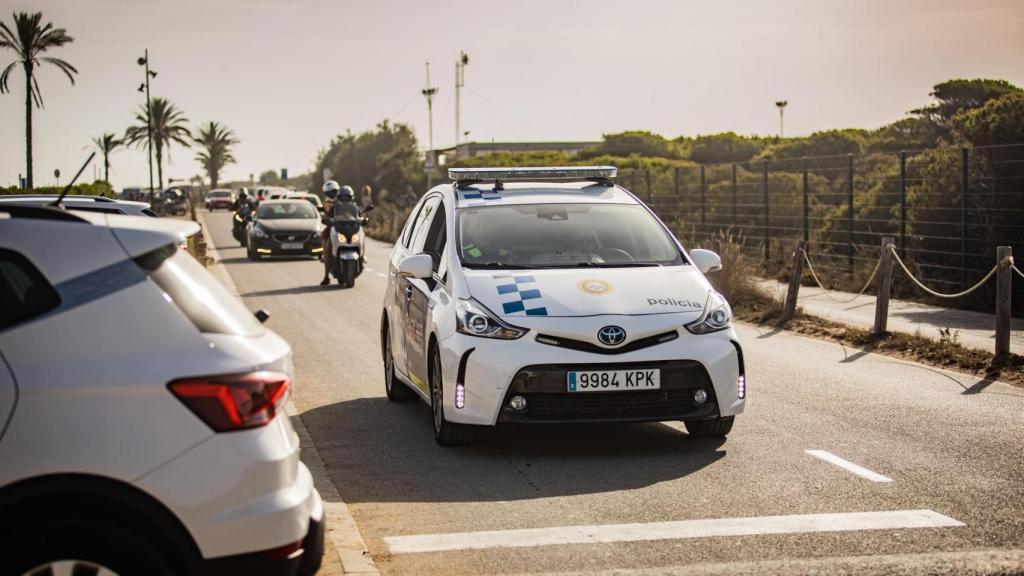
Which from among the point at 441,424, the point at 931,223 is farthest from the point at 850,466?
the point at 931,223

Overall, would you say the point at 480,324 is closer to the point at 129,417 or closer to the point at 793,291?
the point at 129,417

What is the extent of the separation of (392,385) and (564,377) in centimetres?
322

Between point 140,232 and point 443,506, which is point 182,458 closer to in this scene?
point 140,232

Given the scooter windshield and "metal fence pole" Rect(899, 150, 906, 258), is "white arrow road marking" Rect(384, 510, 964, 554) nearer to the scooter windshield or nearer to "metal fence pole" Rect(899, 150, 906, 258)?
"metal fence pole" Rect(899, 150, 906, 258)

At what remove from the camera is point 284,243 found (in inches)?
1407

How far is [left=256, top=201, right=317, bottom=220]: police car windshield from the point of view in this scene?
121ft

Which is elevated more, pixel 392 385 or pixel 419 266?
pixel 419 266

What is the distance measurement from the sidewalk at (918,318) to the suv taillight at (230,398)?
1089 centimetres

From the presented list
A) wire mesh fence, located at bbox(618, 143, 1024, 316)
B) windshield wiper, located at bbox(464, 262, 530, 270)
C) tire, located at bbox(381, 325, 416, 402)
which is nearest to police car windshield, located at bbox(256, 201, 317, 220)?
wire mesh fence, located at bbox(618, 143, 1024, 316)

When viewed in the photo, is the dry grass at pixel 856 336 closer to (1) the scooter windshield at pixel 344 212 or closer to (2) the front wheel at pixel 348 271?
(2) the front wheel at pixel 348 271

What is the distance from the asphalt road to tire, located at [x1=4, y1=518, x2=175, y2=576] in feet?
7.18

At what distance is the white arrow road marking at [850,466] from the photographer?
8.33 m

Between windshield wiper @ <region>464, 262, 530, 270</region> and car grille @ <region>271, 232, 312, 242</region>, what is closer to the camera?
windshield wiper @ <region>464, 262, 530, 270</region>

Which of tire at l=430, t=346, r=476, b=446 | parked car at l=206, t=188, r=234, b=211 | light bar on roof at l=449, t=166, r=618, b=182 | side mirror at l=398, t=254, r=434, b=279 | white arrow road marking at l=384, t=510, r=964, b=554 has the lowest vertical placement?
parked car at l=206, t=188, r=234, b=211
